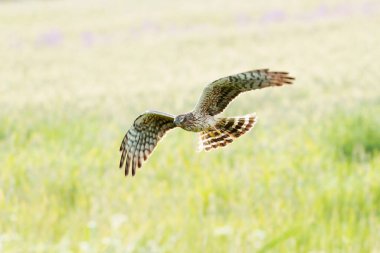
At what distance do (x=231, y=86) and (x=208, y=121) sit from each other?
9cm

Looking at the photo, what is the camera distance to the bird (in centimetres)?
182

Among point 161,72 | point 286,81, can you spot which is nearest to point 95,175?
point 286,81

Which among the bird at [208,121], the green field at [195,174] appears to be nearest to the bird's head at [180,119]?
the bird at [208,121]

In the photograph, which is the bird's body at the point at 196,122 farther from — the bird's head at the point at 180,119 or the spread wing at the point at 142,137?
the spread wing at the point at 142,137

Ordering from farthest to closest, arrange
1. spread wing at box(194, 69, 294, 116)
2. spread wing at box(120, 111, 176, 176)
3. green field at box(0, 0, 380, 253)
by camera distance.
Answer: green field at box(0, 0, 380, 253), spread wing at box(120, 111, 176, 176), spread wing at box(194, 69, 294, 116)

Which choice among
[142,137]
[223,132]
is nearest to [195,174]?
[142,137]

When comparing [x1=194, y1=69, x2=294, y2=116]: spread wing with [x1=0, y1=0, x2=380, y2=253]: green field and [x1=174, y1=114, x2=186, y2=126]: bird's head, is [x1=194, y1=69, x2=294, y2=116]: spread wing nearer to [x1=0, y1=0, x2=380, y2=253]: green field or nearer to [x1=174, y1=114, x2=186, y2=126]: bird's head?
[x1=174, y1=114, x2=186, y2=126]: bird's head

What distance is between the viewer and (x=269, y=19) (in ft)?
104

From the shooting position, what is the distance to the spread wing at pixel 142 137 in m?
1.96

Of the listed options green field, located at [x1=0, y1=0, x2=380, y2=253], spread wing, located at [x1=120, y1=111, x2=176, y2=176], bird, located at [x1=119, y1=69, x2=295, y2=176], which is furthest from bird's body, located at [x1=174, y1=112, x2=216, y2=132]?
green field, located at [x1=0, y1=0, x2=380, y2=253]

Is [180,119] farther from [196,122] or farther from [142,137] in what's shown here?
[142,137]

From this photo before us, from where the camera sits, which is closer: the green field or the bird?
the bird

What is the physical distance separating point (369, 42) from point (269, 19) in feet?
38.5

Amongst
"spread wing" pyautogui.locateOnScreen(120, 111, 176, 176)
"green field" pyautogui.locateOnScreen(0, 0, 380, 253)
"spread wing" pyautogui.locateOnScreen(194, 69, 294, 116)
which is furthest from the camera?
"green field" pyautogui.locateOnScreen(0, 0, 380, 253)
